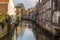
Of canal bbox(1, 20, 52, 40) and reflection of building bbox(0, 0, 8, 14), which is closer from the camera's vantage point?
canal bbox(1, 20, 52, 40)

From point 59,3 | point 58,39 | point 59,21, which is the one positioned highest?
point 59,3

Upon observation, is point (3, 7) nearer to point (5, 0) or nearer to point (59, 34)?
point (5, 0)

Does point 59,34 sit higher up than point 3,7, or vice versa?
point 3,7

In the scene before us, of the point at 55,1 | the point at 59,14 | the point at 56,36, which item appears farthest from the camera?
the point at 55,1

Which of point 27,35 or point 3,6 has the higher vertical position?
point 3,6

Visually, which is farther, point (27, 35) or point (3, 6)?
point (3, 6)

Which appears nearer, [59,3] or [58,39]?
[58,39]

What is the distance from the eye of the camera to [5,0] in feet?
160

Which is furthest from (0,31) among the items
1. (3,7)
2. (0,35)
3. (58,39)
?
(3,7)

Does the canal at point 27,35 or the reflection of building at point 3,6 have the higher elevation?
the reflection of building at point 3,6

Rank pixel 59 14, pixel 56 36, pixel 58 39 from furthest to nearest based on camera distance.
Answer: pixel 59 14 < pixel 56 36 < pixel 58 39

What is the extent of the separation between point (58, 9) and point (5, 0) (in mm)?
24556

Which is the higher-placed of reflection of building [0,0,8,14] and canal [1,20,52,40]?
reflection of building [0,0,8,14]

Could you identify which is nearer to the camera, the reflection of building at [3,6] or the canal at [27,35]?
→ the canal at [27,35]
